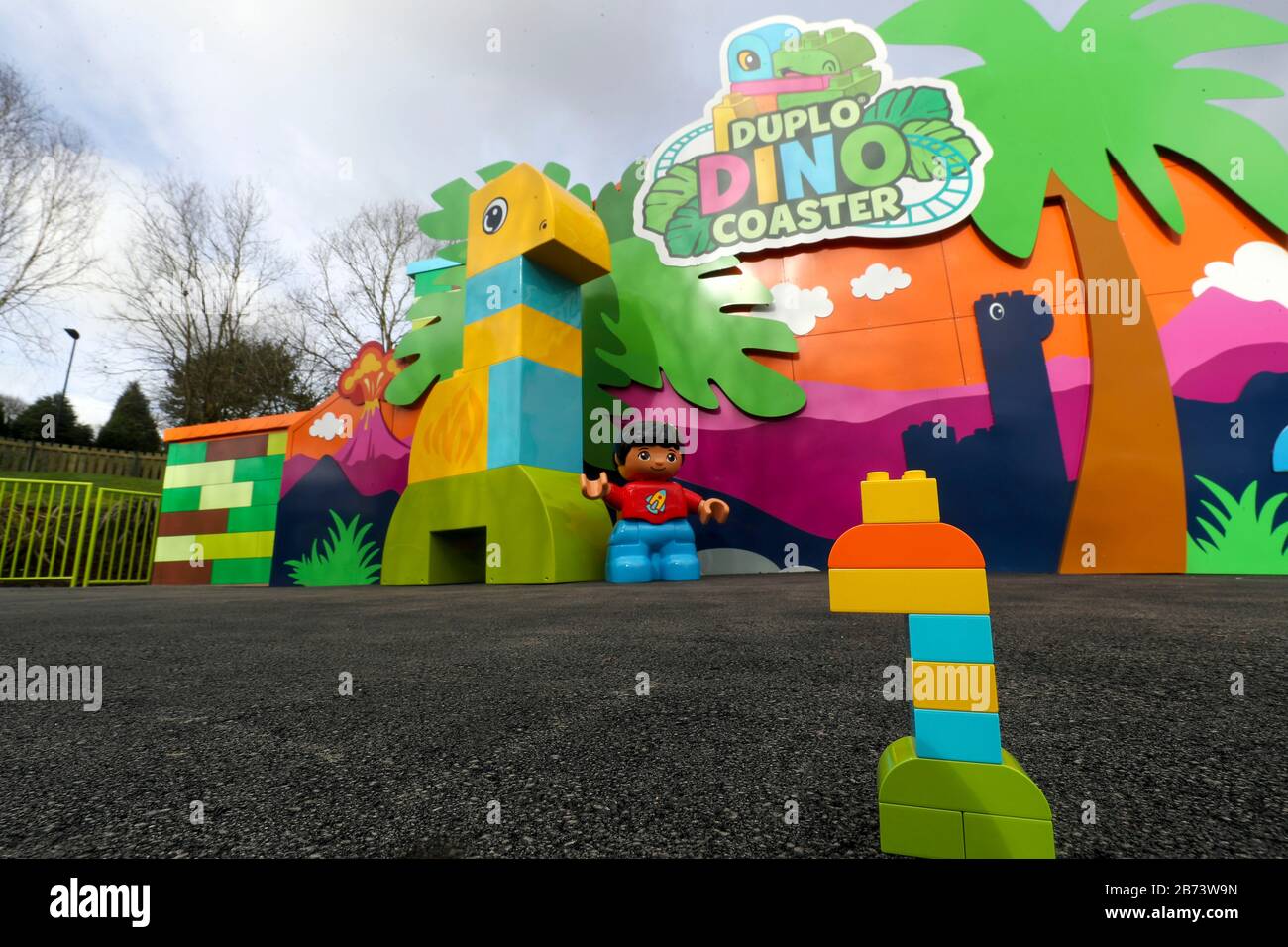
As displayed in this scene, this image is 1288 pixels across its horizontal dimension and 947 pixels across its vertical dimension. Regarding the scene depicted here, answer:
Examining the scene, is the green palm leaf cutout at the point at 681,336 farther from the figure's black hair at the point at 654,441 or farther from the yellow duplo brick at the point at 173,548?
the yellow duplo brick at the point at 173,548

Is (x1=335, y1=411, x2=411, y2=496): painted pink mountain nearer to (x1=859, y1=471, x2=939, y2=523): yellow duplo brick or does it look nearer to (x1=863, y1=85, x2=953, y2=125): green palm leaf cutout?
(x1=863, y1=85, x2=953, y2=125): green palm leaf cutout

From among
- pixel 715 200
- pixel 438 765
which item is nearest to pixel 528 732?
pixel 438 765

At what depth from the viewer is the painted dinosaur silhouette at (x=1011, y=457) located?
5.47 m

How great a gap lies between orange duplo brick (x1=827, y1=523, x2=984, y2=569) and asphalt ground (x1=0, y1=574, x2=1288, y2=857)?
1.19 ft

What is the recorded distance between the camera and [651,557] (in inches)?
209

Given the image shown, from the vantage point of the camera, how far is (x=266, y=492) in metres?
8.20

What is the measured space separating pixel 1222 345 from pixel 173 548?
12885 millimetres

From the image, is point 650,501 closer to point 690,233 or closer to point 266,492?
point 690,233

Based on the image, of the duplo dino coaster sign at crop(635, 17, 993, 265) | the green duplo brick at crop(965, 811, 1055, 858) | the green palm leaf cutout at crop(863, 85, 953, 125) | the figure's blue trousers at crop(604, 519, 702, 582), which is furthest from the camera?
the green palm leaf cutout at crop(863, 85, 953, 125)

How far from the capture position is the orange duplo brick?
75 centimetres

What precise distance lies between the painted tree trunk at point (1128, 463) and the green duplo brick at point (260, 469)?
9.63 m

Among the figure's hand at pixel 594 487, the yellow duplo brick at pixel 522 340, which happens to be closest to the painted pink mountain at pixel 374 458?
the yellow duplo brick at pixel 522 340

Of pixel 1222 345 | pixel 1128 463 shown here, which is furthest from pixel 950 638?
pixel 1222 345

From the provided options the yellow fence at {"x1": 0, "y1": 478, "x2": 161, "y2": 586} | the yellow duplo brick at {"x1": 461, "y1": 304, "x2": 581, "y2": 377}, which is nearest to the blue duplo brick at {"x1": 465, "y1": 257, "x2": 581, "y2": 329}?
the yellow duplo brick at {"x1": 461, "y1": 304, "x2": 581, "y2": 377}
